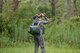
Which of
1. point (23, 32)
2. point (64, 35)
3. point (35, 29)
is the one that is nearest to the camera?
point (35, 29)

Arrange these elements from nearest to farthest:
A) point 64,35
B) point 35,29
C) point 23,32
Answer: point 35,29 → point 64,35 → point 23,32

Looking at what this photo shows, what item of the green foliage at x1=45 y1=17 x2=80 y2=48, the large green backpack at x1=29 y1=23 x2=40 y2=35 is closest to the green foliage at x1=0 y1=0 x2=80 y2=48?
the green foliage at x1=45 y1=17 x2=80 y2=48

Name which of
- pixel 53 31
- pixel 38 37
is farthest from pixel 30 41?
pixel 38 37

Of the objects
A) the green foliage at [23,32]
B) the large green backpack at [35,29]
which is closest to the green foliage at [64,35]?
the green foliage at [23,32]

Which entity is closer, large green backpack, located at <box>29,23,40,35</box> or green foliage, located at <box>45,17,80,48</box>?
large green backpack, located at <box>29,23,40,35</box>

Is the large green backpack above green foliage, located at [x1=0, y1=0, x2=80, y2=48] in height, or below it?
above

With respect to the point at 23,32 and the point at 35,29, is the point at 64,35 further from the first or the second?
the point at 35,29

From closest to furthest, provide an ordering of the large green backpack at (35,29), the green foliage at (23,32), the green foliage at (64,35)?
the large green backpack at (35,29) < the green foliage at (23,32) < the green foliage at (64,35)

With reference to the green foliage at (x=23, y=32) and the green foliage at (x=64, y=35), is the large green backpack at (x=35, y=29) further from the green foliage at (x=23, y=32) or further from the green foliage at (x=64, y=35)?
the green foliage at (x=64, y=35)

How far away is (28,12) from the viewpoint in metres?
25.8

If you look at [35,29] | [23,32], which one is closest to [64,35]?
[23,32]

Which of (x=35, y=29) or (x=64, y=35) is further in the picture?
(x=64, y=35)

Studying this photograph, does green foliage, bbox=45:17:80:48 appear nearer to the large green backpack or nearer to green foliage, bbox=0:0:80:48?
green foliage, bbox=0:0:80:48

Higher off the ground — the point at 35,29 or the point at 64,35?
the point at 35,29
